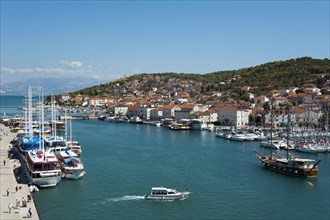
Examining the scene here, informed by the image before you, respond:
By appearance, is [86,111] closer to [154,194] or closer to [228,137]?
[228,137]

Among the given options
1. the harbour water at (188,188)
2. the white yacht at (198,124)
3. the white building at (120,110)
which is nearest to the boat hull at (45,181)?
the harbour water at (188,188)

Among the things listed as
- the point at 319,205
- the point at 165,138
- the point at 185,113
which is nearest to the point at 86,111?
the point at 185,113

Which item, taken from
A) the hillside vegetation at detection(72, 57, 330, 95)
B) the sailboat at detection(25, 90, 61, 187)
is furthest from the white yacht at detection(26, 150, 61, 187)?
the hillside vegetation at detection(72, 57, 330, 95)

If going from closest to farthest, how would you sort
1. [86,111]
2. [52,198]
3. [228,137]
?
1. [52,198]
2. [228,137]
3. [86,111]

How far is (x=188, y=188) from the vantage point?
21.3 m

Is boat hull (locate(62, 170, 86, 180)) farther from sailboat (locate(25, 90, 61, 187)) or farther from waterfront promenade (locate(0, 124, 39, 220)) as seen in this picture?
waterfront promenade (locate(0, 124, 39, 220))

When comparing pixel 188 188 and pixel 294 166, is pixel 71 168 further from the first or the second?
pixel 294 166

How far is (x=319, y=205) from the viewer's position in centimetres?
1911

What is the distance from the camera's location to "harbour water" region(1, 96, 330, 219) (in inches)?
690

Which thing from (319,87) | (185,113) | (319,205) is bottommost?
(319,205)

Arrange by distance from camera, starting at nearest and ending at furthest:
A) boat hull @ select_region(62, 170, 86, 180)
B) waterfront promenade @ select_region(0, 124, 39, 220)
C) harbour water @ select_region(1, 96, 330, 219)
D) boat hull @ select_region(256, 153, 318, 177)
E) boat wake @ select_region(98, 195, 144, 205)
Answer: waterfront promenade @ select_region(0, 124, 39, 220) → harbour water @ select_region(1, 96, 330, 219) → boat wake @ select_region(98, 195, 144, 205) → boat hull @ select_region(62, 170, 86, 180) → boat hull @ select_region(256, 153, 318, 177)

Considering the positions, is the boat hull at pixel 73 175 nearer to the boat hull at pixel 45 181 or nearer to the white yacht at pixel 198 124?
the boat hull at pixel 45 181

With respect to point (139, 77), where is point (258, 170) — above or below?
below

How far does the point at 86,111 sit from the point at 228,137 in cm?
5330
